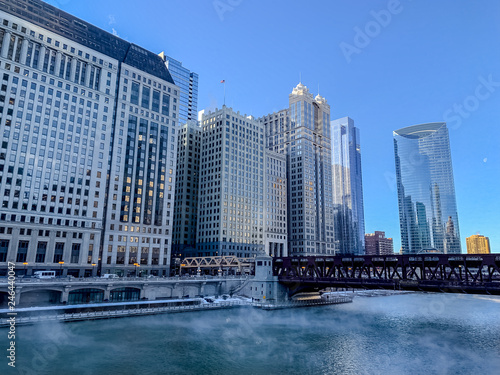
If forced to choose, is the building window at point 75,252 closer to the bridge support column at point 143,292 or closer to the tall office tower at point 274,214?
the bridge support column at point 143,292

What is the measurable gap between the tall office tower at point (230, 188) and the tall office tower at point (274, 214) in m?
4.42

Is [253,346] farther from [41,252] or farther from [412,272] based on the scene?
[41,252]

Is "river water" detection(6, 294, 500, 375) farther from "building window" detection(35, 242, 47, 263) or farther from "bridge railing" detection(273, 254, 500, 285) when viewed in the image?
"building window" detection(35, 242, 47, 263)

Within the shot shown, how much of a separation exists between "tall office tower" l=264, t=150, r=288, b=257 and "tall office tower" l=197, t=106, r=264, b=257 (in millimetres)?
4419

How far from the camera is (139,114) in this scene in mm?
137125

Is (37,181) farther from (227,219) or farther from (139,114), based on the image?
(227,219)

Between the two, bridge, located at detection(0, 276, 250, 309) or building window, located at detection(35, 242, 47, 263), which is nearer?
bridge, located at detection(0, 276, 250, 309)

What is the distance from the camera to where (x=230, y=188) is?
169875 millimetres

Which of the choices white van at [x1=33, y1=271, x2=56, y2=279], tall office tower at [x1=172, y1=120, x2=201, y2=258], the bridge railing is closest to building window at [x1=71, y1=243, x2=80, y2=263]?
white van at [x1=33, y1=271, x2=56, y2=279]

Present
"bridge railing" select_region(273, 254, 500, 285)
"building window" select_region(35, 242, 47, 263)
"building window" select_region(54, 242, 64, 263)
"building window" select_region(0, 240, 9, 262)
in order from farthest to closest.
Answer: "building window" select_region(54, 242, 64, 263)
"building window" select_region(35, 242, 47, 263)
"building window" select_region(0, 240, 9, 262)
"bridge railing" select_region(273, 254, 500, 285)

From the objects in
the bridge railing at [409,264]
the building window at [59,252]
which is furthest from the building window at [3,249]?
the bridge railing at [409,264]

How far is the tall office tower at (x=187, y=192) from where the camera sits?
578 ft

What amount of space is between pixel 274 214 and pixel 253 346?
133720 mm

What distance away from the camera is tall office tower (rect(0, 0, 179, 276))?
4193 inches
